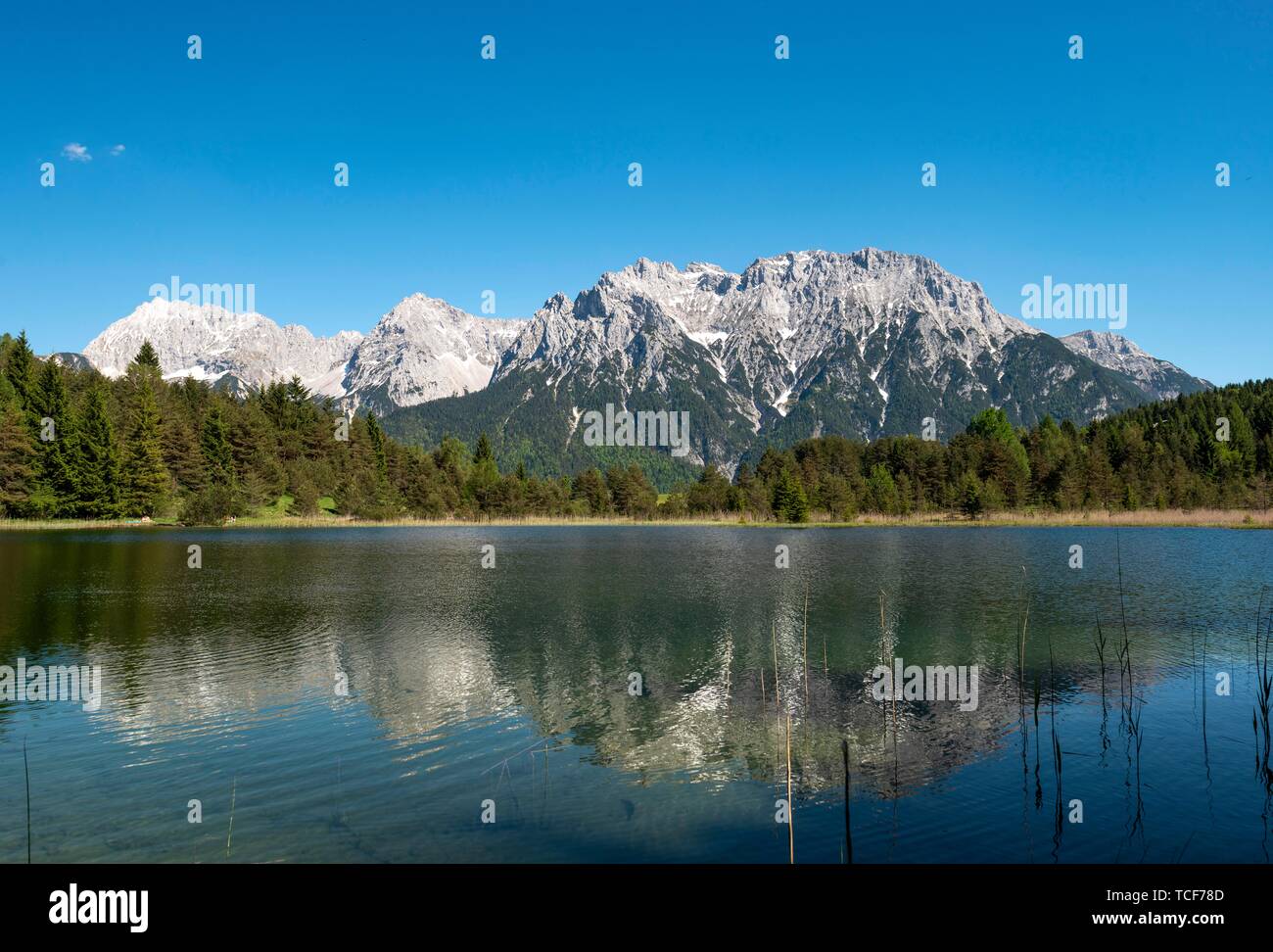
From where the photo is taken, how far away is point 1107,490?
147 m

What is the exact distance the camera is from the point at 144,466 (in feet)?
416

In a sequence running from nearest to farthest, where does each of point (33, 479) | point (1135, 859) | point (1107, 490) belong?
point (1135, 859) < point (33, 479) < point (1107, 490)

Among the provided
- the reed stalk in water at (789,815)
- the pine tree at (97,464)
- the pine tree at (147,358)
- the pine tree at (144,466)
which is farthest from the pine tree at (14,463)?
the reed stalk in water at (789,815)

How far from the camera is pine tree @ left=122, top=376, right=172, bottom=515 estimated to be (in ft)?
413

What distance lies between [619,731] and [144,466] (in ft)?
439

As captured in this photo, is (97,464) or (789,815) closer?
(789,815)

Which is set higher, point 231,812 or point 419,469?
point 419,469

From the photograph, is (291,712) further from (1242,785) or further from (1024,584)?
(1024,584)

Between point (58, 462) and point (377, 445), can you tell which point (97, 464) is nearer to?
point (58, 462)

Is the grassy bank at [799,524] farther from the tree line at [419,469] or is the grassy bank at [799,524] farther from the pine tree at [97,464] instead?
the pine tree at [97,464]

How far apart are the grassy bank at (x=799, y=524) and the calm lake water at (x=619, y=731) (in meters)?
88.7

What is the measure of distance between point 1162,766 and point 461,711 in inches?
713

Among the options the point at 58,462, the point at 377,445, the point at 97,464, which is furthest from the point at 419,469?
the point at 58,462

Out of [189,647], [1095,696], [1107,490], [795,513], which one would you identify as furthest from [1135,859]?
[1107,490]
